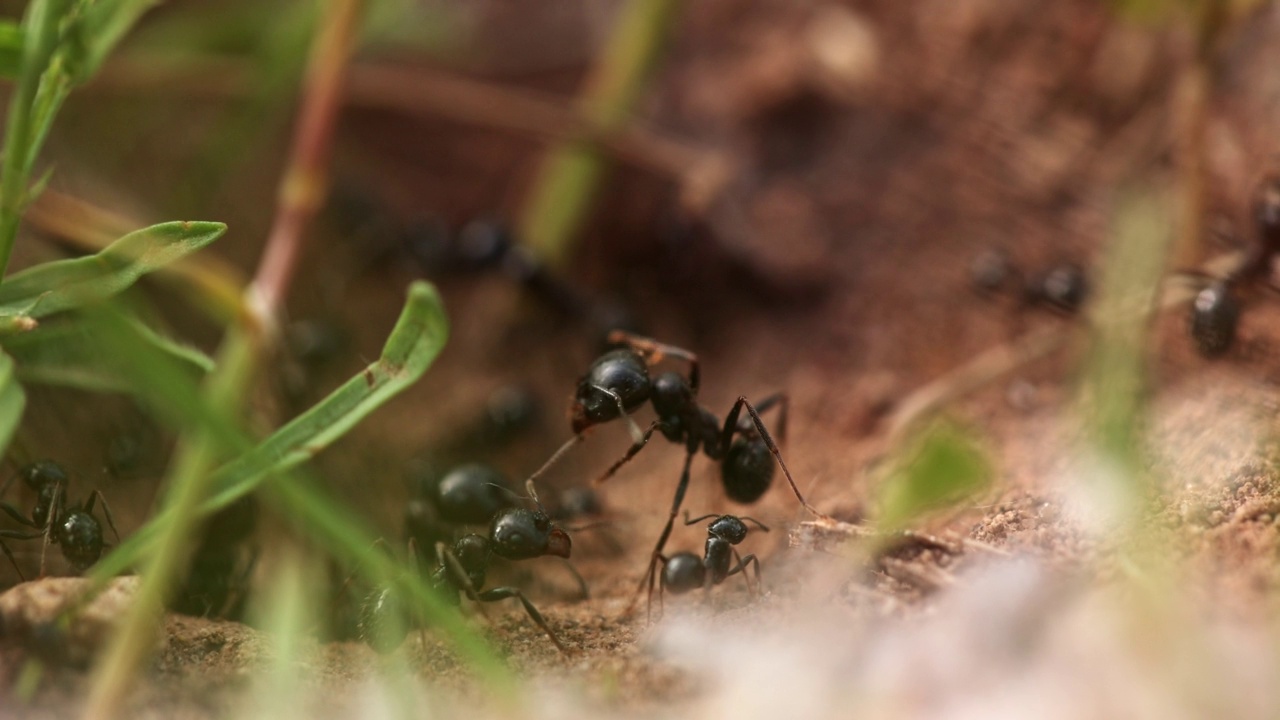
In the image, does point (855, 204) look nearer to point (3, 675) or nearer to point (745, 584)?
point (745, 584)

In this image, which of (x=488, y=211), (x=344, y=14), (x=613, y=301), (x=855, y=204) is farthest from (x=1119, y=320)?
(x=488, y=211)

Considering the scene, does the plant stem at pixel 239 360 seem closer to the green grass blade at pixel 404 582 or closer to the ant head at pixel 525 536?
the green grass blade at pixel 404 582

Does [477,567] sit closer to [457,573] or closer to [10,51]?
[457,573]

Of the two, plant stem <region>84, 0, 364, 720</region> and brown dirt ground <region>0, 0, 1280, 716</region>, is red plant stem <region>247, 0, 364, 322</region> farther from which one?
brown dirt ground <region>0, 0, 1280, 716</region>

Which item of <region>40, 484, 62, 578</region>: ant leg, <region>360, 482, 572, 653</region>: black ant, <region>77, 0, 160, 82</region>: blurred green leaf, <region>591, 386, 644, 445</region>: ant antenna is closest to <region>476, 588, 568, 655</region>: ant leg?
<region>360, 482, 572, 653</region>: black ant

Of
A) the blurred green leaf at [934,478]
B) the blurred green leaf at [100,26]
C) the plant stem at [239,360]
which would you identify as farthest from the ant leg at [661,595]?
the blurred green leaf at [100,26]

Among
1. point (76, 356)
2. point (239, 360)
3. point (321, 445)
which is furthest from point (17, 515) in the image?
point (321, 445)
